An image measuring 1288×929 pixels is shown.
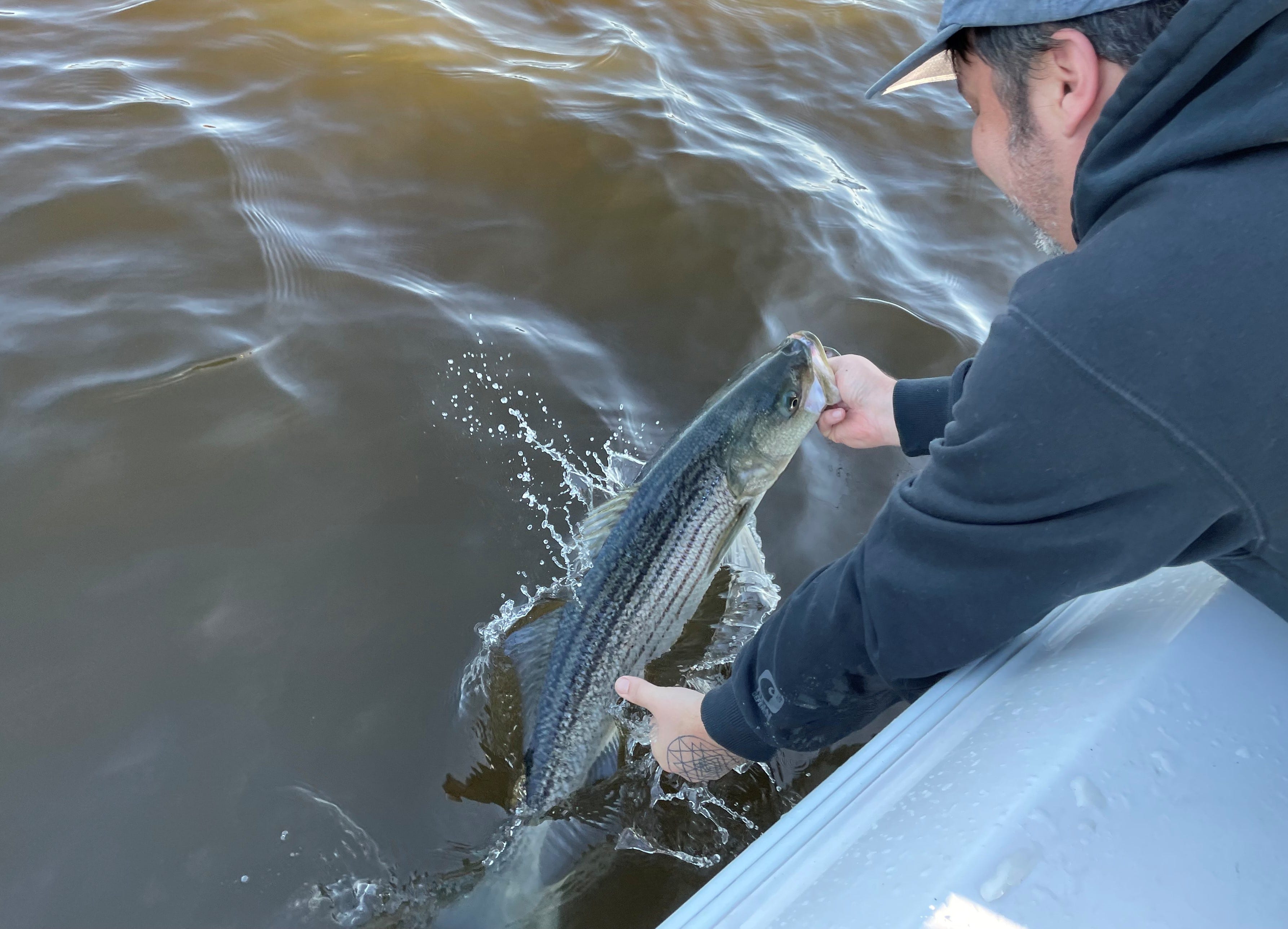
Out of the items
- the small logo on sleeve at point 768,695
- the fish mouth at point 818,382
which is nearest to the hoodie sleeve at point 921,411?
the fish mouth at point 818,382

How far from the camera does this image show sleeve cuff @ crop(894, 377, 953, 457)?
285 cm

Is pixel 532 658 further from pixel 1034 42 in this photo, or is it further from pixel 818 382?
pixel 1034 42

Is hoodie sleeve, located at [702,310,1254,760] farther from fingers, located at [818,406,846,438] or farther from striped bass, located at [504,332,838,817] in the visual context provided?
fingers, located at [818,406,846,438]

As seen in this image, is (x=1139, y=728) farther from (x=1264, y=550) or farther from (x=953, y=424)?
(x=953, y=424)

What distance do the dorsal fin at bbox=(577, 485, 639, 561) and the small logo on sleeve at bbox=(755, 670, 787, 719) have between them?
0.80 m

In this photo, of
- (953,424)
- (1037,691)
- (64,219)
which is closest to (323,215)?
(64,219)

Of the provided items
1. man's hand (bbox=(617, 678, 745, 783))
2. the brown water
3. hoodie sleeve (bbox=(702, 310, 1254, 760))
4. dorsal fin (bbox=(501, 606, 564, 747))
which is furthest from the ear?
the brown water

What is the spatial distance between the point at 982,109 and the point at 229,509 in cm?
292

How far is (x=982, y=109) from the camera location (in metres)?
2.03

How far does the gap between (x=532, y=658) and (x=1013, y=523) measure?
1765 mm

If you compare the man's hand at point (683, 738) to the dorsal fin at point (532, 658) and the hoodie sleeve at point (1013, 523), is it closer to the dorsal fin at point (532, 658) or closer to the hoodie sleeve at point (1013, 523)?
the dorsal fin at point (532, 658)

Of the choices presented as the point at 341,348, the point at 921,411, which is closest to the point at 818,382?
the point at 921,411

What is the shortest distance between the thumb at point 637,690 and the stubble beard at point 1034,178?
1.74 m

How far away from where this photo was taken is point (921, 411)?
2.88 m
